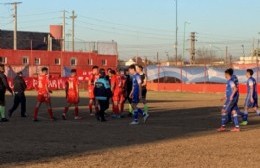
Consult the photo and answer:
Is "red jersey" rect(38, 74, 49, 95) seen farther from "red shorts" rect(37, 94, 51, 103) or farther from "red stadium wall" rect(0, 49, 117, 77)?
"red stadium wall" rect(0, 49, 117, 77)

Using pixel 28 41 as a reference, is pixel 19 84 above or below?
below

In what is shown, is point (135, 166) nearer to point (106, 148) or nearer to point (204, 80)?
point (106, 148)

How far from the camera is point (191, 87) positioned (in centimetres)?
5016

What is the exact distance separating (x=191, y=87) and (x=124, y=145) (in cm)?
3855

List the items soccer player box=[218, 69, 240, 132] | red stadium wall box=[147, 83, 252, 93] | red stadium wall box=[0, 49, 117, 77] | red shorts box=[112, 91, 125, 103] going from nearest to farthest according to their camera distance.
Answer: soccer player box=[218, 69, 240, 132] < red shorts box=[112, 91, 125, 103] < red stadium wall box=[147, 83, 252, 93] < red stadium wall box=[0, 49, 117, 77]

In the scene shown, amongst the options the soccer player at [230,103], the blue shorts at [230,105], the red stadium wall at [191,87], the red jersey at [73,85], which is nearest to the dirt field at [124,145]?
the soccer player at [230,103]

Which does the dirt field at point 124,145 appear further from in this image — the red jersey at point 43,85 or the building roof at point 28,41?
the building roof at point 28,41

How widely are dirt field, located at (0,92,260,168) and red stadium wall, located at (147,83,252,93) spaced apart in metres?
29.9

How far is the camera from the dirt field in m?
9.73

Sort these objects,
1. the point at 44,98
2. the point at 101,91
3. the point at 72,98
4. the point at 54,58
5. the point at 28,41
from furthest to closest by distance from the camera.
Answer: the point at 28,41
the point at 54,58
the point at 72,98
the point at 44,98
the point at 101,91

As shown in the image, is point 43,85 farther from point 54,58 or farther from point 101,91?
point 54,58

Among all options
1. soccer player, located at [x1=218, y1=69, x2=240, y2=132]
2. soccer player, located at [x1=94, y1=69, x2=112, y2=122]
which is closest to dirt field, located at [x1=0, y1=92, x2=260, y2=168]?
soccer player, located at [x1=218, y1=69, x2=240, y2=132]

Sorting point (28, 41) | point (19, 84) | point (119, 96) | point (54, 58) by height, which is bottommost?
point (119, 96)

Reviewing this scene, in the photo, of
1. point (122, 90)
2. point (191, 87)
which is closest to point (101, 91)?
point (122, 90)
